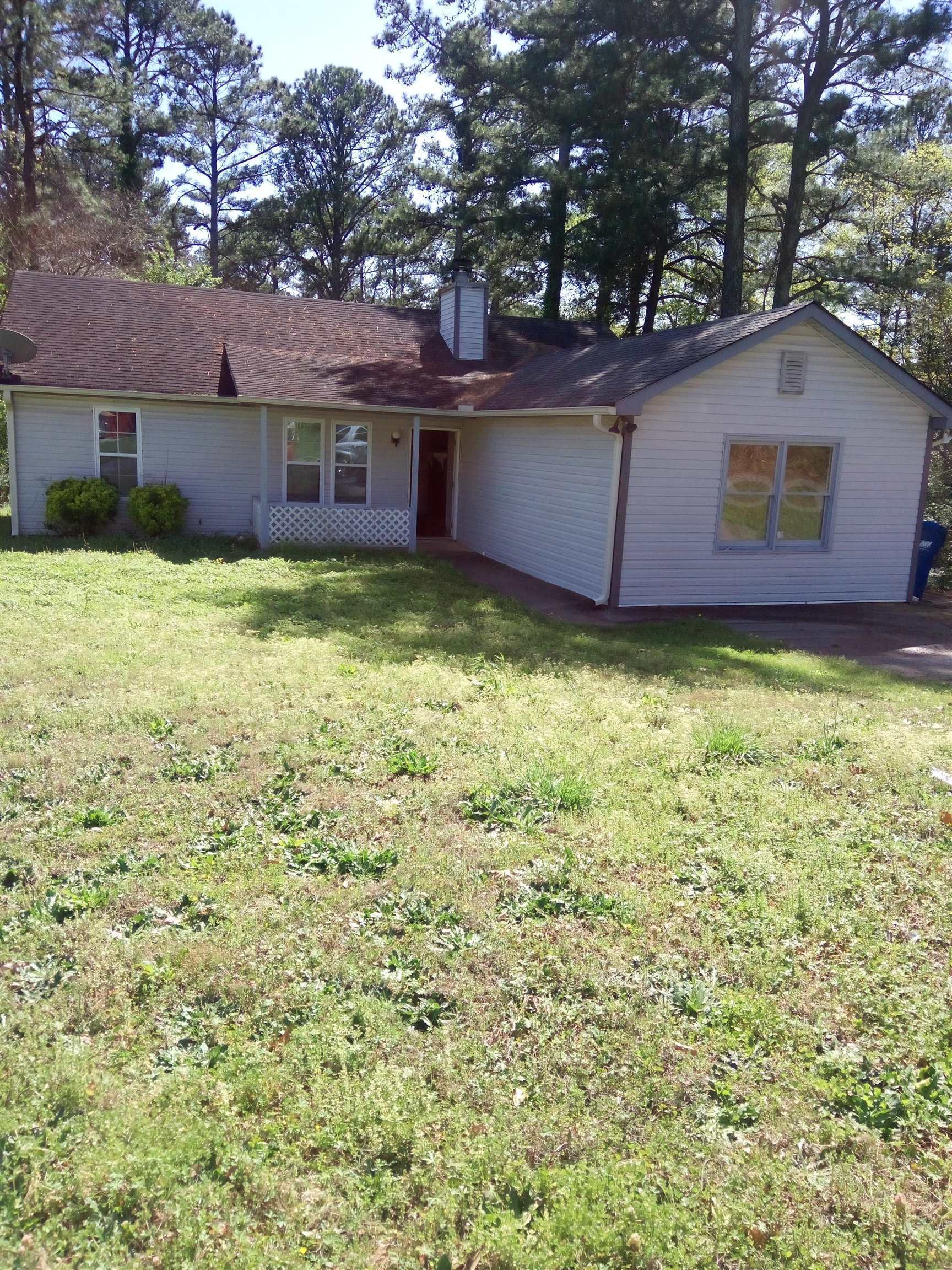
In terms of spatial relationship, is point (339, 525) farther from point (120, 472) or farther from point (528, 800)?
point (528, 800)

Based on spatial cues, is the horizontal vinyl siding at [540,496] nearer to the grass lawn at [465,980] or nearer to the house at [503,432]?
the house at [503,432]

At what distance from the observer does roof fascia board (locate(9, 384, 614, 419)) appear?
15844 millimetres

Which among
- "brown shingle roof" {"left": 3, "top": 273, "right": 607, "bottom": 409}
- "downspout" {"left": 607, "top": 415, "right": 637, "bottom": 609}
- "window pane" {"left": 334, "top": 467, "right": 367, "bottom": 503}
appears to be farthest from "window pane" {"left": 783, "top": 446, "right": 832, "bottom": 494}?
"window pane" {"left": 334, "top": 467, "right": 367, "bottom": 503}

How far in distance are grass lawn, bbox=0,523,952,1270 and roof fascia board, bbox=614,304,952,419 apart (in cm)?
502

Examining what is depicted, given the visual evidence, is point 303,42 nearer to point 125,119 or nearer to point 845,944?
point 125,119

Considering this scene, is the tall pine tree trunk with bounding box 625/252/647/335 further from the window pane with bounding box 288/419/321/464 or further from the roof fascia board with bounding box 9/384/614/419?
the window pane with bounding box 288/419/321/464

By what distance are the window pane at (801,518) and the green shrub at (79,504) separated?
1101cm

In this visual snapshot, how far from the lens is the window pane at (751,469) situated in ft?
42.3

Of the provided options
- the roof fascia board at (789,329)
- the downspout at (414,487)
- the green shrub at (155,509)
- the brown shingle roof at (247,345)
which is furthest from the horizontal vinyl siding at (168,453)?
the roof fascia board at (789,329)

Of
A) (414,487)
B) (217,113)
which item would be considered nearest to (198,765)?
(414,487)

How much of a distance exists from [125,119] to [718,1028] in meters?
36.4

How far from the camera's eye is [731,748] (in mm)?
6844

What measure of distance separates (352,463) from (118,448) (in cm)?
417

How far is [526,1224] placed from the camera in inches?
113
